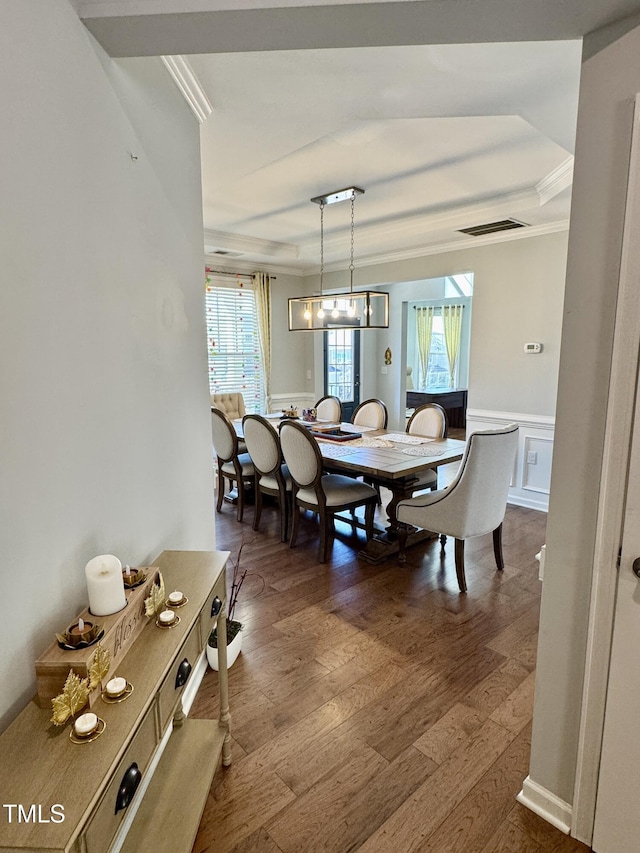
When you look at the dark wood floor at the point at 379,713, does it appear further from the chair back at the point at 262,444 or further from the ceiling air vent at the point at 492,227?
the ceiling air vent at the point at 492,227

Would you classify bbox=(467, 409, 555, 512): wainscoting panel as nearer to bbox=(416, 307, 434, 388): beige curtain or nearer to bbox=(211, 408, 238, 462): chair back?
bbox=(211, 408, 238, 462): chair back

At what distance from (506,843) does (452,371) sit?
8.83m

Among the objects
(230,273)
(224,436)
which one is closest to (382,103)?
(224,436)

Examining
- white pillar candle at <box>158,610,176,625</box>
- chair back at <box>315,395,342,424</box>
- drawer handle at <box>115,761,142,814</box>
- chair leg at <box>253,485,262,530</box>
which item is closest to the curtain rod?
chair back at <box>315,395,342,424</box>

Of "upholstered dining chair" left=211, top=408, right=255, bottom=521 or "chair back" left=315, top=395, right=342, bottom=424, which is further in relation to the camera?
"chair back" left=315, top=395, right=342, bottom=424

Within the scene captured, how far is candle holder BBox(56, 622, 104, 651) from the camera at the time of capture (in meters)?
1.00

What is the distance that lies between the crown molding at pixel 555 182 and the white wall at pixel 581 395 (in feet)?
7.21

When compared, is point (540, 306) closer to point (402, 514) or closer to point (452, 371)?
point (402, 514)

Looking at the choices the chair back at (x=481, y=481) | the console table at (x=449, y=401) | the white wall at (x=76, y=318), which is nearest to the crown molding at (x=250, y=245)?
the white wall at (x=76, y=318)

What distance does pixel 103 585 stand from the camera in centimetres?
111

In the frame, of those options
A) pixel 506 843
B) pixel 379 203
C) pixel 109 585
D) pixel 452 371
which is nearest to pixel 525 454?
pixel 379 203

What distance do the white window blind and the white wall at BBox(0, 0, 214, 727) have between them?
4.19m

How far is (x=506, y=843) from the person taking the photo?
148 centimetres

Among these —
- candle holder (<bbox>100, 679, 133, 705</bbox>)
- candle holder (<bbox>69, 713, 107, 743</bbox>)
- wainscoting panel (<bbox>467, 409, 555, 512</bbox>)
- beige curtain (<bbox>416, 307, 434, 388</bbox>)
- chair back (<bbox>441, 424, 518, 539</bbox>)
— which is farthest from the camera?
beige curtain (<bbox>416, 307, 434, 388</bbox>)
